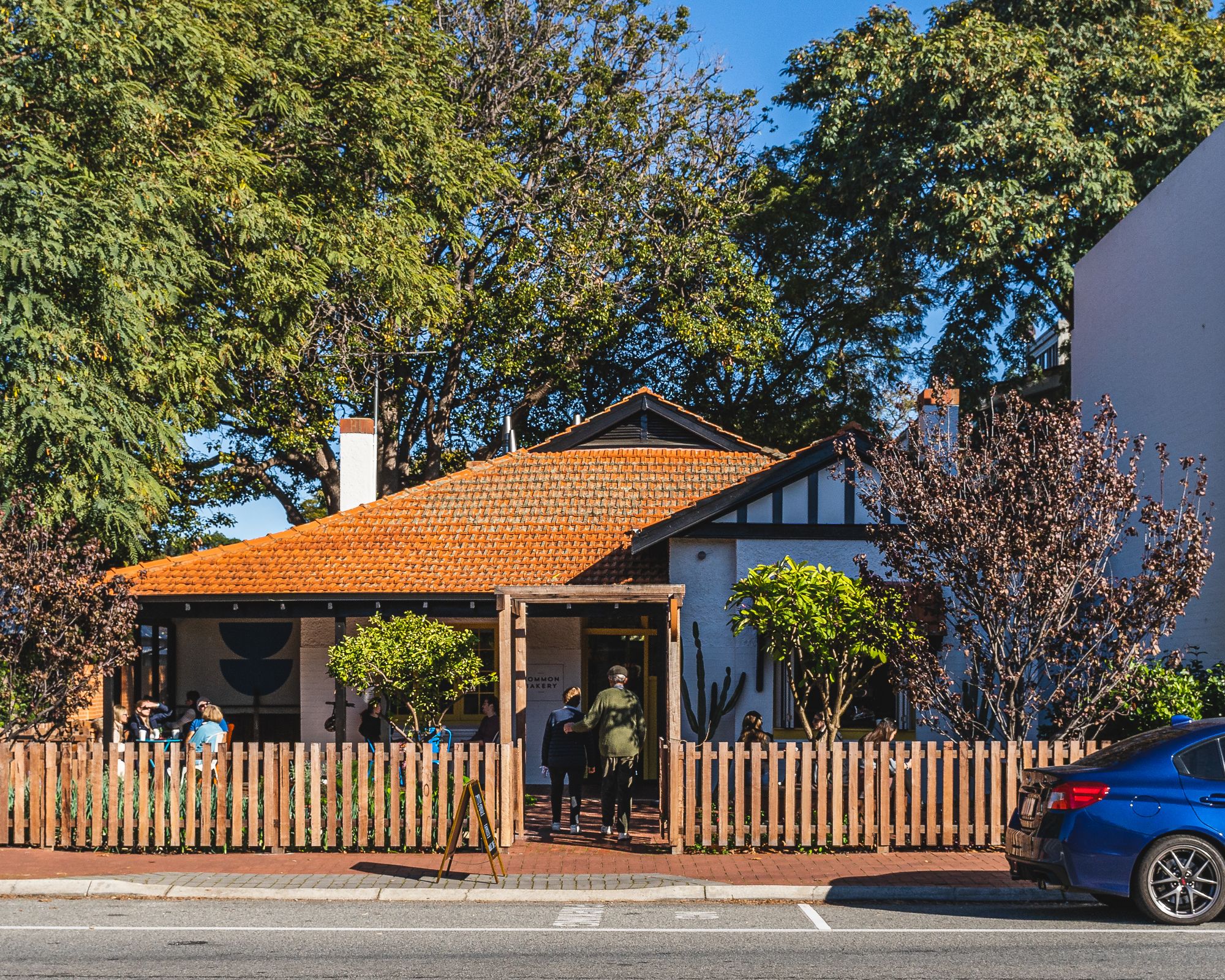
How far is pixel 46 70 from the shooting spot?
1680 centimetres

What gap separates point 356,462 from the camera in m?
20.6

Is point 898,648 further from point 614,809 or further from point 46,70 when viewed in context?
point 46,70

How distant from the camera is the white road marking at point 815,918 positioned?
8.92 m

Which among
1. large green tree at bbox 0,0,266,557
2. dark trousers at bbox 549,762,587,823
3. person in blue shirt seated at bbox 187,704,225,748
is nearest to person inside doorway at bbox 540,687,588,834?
dark trousers at bbox 549,762,587,823

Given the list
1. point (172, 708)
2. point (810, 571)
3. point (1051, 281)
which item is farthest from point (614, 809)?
point (1051, 281)

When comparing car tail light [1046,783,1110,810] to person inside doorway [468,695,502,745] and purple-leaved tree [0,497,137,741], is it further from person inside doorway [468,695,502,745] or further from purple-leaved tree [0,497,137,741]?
purple-leaved tree [0,497,137,741]

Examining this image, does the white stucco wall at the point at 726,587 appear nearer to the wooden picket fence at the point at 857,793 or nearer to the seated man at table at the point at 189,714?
the wooden picket fence at the point at 857,793

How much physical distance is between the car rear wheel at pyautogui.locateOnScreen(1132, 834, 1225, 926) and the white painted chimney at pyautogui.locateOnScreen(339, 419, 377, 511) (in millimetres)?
14319

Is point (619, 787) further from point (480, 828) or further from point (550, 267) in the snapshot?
point (550, 267)

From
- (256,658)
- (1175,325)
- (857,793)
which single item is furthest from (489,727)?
(1175,325)

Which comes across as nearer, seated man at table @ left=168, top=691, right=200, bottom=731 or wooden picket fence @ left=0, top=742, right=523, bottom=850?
wooden picket fence @ left=0, top=742, right=523, bottom=850

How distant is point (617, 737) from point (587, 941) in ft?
13.2

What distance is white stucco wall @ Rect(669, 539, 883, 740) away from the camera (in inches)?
665

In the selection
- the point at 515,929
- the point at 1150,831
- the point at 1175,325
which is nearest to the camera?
the point at 1150,831
